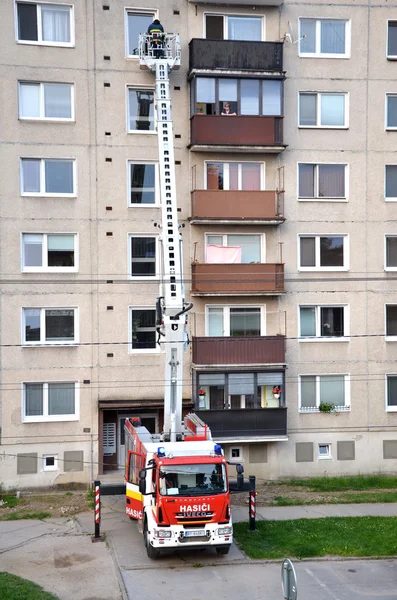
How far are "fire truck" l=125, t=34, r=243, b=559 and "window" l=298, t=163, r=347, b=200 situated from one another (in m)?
7.22

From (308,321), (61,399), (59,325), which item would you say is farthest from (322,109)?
(61,399)

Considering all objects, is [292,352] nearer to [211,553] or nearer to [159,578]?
[211,553]

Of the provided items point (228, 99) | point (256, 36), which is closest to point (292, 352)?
point (228, 99)

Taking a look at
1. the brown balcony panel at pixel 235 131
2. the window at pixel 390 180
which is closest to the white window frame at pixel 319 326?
the window at pixel 390 180

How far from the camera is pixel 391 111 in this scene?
28891 millimetres

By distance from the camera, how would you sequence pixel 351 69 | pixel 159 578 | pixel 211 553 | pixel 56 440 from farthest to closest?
pixel 351 69 → pixel 56 440 → pixel 211 553 → pixel 159 578

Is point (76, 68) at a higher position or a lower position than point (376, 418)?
higher

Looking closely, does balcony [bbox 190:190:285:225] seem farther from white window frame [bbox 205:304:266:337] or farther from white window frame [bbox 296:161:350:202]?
white window frame [bbox 205:304:266:337]

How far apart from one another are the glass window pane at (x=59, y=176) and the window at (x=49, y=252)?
157cm

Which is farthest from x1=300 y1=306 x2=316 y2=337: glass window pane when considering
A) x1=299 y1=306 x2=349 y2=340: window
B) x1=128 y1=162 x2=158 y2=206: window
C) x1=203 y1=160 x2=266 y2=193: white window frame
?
x1=128 y1=162 x2=158 y2=206: window

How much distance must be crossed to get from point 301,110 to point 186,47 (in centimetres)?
471

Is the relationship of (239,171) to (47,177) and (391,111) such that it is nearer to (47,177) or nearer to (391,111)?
(391,111)

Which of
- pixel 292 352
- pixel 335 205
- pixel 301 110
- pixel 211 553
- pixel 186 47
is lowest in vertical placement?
pixel 211 553

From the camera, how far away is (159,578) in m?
17.6
